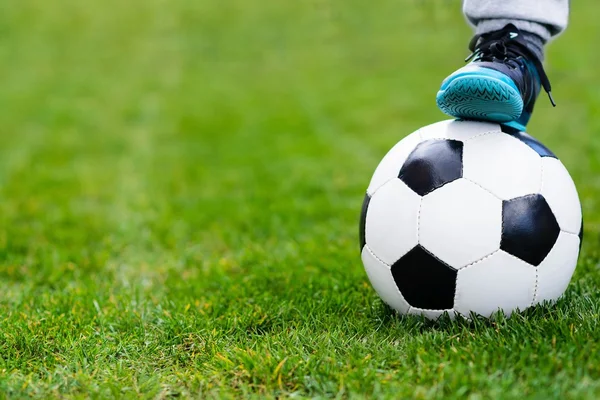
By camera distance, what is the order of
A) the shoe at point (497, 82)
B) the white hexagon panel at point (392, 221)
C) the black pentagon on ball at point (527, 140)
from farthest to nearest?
the black pentagon on ball at point (527, 140) → the white hexagon panel at point (392, 221) → the shoe at point (497, 82)

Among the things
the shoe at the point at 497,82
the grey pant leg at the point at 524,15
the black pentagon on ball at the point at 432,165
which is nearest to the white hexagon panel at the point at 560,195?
the shoe at the point at 497,82

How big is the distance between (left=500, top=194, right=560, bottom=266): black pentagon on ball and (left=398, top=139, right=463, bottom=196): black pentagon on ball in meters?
0.26

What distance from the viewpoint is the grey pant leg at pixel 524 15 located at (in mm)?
3170

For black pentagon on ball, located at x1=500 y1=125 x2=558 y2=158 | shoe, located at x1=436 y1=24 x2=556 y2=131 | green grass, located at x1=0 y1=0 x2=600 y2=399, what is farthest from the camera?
black pentagon on ball, located at x1=500 y1=125 x2=558 y2=158

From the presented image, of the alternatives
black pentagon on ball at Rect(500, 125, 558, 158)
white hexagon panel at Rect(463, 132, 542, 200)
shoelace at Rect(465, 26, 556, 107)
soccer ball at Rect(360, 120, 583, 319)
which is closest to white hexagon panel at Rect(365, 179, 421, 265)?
soccer ball at Rect(360, 120, 583, 319)

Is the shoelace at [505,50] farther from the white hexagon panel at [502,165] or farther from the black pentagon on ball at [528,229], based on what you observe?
the black pentagon on ball at [528,229]

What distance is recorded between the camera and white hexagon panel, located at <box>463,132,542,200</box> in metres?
2.75

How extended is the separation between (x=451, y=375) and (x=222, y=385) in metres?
0.85

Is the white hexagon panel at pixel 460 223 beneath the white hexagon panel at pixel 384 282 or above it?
above

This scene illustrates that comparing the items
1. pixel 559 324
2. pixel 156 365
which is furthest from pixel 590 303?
pixel 156 365

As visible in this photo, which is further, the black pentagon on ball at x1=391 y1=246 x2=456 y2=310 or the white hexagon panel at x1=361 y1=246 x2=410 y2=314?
the white hexagon panel at x1=361 y1=246 x2=410 y2=314

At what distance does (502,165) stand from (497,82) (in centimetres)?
35

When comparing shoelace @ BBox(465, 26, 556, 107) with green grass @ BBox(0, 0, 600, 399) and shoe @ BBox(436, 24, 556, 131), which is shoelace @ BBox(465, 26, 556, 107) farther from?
green grass @ BBox(0, 0, 600, 399)

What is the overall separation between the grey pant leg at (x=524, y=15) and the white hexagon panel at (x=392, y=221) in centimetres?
100
